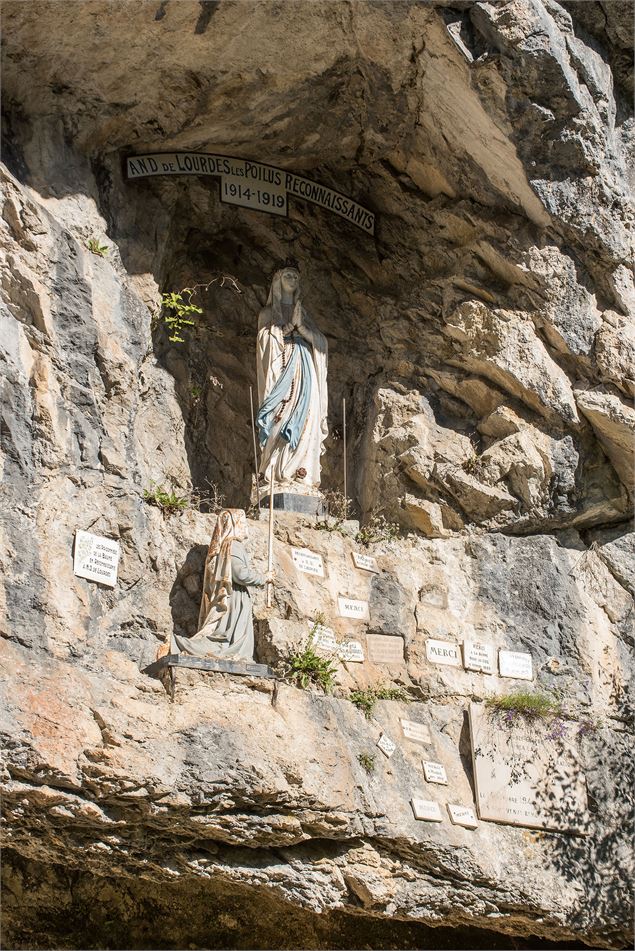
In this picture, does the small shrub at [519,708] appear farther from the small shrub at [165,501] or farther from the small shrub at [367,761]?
the small shrub at [165,501]

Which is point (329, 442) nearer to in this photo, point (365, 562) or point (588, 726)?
point (365, 562)

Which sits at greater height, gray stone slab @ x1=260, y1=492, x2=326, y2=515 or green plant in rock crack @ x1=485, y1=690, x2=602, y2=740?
gray stone slab @ x1=260, y1=492, x2=326, y2=515

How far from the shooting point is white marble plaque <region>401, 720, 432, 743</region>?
29.6 feet

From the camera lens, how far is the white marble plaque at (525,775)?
9.05m

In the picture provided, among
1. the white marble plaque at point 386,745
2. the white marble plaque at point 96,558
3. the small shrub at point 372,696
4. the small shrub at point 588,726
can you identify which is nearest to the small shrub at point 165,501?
the white marble plaque at point 96,558

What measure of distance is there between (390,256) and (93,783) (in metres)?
5.80

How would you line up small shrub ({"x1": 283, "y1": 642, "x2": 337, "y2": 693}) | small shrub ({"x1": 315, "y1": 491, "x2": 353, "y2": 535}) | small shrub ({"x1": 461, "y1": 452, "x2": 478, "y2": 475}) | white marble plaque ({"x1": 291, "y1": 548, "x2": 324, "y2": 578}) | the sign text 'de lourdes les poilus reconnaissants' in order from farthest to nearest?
the sign text 'de lourdes les poilus reconnaissants', small shrub ({"x1": 461, "y1": 452, "x2": 478, "y2": 475}), small shrub ({"x1": 315, "y1": 491, "x2": 353, "y2": 535}), white marble plaque ({"x1": 291, "y1": 548, "x2": 324, "y2": 578}), small shrub ({"x1": 283, "y1": 642, "x2": 337, "y2": 693})

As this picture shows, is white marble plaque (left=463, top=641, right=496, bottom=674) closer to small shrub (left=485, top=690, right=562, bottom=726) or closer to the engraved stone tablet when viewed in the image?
small shrub (left=485, top=690, right=562, bottom=726)

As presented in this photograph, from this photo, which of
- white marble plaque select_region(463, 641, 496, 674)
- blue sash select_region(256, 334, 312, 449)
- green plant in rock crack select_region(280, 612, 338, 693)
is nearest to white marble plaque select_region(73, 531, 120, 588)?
green plant in rock crack select_region(280, 612, 338, 693)

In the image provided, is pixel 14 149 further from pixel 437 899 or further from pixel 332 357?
pixel 437 899

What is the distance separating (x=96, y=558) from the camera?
8.67 m

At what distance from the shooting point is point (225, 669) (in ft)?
27.3

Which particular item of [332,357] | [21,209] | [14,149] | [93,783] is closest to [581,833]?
[93,783]

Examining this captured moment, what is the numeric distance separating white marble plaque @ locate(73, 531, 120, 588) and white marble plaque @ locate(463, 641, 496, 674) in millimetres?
2534
